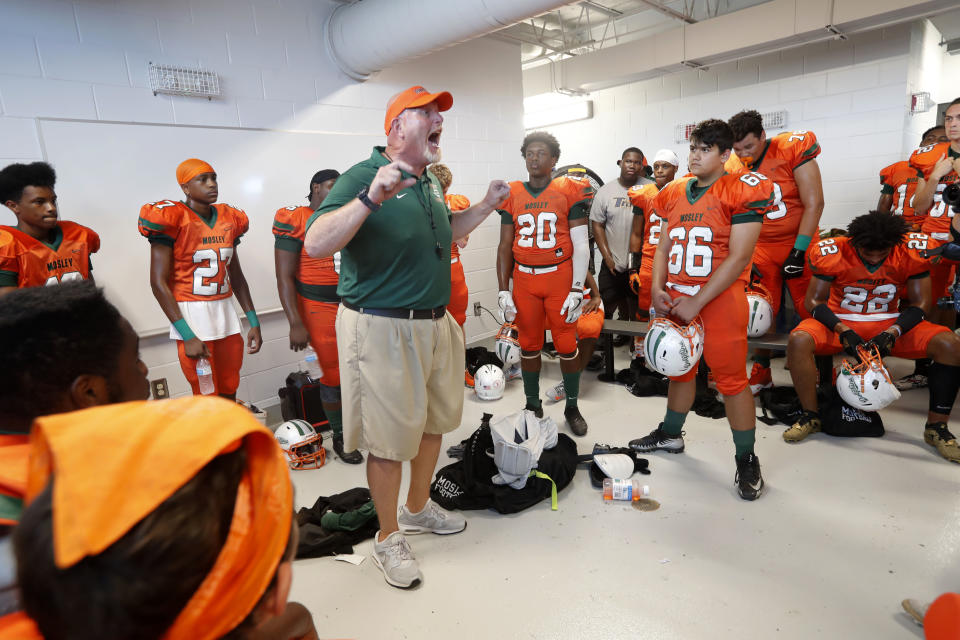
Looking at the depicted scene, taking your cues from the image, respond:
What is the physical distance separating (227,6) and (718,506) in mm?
4168

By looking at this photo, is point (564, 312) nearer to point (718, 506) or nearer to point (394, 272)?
point (718, 506)

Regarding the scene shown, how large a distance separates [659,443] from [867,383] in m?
1.05

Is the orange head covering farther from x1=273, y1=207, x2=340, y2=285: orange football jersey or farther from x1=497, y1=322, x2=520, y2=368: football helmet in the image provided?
x1=497, y1=322, x2=520, y2=368: football helmet

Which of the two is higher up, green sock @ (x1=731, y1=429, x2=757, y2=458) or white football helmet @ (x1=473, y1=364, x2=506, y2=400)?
green sock @ (x1=731, y1=429, x2=757, y2=458)

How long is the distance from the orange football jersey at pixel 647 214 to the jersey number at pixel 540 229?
1.07 meters

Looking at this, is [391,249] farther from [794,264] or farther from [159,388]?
[794,264]

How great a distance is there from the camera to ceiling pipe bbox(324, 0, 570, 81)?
3307 millimetres

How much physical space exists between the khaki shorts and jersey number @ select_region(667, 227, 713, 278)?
121 centimetres

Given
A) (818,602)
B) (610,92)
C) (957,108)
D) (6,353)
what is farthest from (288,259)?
(610,92)

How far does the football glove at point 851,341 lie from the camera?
2.74 metres

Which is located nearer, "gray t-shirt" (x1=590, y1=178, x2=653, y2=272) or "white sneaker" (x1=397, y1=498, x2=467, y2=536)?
"white sneaker" (x1=397, y1=498, x2=467, y2=536)

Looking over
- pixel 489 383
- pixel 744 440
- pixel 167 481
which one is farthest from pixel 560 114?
pixel 167 481

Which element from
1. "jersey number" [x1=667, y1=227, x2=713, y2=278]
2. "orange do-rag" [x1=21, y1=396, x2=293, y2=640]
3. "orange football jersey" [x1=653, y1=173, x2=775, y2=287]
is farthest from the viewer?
"jersey number" [x1=667, y1=227, x2=713, y2=278]

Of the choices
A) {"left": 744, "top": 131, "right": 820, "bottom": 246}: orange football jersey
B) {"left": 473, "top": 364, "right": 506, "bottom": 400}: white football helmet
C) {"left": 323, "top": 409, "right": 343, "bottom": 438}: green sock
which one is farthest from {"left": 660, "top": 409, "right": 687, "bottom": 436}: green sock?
{"left": 323, "top": 409, "right": 343, "bottom": 438}: green sock
